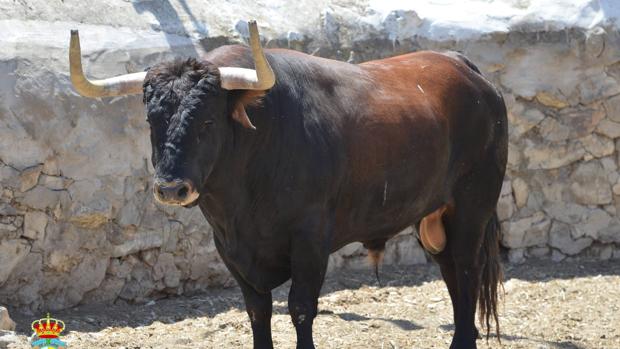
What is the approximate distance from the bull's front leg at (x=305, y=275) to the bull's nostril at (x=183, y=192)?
0.81 metres

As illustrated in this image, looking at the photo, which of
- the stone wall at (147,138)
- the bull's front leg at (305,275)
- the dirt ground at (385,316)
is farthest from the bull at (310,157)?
the stone wall at (147,138)

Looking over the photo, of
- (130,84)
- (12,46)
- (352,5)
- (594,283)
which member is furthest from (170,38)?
(594,283)

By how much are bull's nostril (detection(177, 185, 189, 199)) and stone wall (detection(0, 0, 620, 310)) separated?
10.1 ft

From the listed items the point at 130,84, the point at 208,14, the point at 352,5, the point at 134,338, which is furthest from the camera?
the point at 352,5

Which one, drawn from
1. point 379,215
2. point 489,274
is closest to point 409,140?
point 379,215

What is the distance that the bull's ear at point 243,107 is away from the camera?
5250 mm

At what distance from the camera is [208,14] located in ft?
29.3

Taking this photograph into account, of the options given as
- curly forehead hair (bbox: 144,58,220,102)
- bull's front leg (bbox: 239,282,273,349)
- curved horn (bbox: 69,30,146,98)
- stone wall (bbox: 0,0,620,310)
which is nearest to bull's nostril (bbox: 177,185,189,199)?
curly forehead hair (bbox: 144,58,220,102)

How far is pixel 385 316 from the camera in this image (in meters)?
8.18

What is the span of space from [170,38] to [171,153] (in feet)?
12.3

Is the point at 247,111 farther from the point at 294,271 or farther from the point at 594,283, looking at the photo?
the point at 594,283

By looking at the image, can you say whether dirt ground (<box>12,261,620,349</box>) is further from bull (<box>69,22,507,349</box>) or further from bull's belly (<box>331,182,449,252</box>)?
bull's belly (<box>331,182,449,252</box>)

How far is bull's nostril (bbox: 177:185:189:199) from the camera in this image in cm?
488

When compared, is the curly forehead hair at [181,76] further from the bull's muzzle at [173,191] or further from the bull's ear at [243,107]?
the bull's muzzle at [173,191]
